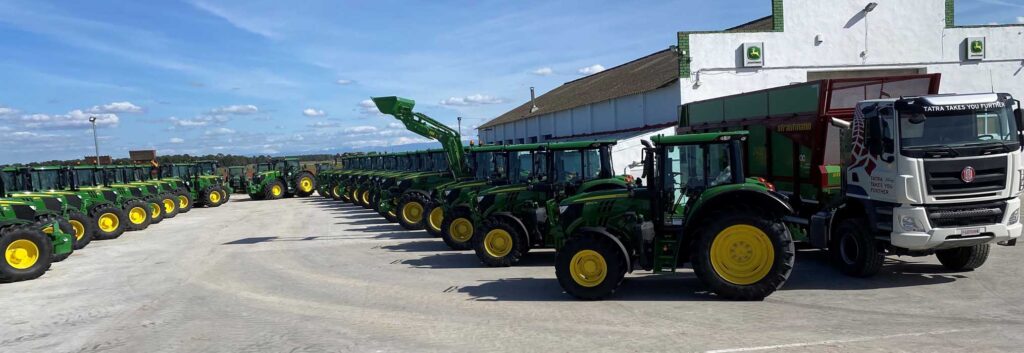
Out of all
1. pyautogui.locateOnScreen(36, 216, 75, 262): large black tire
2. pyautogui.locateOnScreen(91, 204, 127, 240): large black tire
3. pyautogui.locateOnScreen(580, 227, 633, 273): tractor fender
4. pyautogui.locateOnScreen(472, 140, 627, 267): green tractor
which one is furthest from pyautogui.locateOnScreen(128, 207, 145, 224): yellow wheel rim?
pyautogui.locateOnScreen(580, 227, 633, 273): tractor fender

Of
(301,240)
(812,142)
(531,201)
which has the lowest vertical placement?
(301,240)

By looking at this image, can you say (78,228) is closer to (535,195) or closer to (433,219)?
(433,219)

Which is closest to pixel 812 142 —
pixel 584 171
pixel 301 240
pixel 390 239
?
pixel 584 171

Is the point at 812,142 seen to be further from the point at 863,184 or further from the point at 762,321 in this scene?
the point at 762,321

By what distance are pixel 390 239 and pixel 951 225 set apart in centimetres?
1082

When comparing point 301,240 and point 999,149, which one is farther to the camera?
point 301,240

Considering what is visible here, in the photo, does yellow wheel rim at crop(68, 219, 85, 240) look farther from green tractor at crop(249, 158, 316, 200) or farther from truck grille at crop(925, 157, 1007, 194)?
green tractor at crop(249, 158, 316, 200)

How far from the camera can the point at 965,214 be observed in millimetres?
8047

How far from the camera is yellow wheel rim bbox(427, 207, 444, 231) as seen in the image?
1506cm

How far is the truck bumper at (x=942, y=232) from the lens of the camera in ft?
26.1

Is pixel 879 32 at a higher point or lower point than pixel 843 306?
higher

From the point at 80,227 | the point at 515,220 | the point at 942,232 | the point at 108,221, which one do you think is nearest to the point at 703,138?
the point at 942,232

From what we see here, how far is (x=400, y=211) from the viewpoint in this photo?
16781 mm

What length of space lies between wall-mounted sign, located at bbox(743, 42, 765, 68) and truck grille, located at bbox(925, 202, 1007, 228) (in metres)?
15.7
